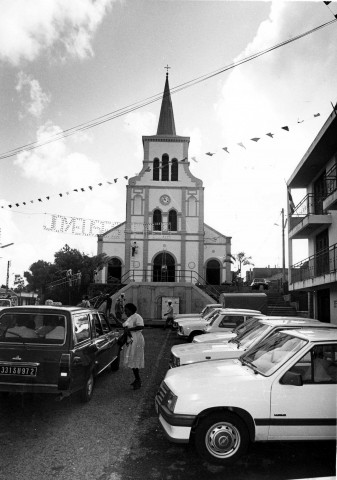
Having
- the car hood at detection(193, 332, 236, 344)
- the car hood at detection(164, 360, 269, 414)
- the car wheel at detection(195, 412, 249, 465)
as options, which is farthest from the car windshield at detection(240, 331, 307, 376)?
the car hood at detection(193, 332, 236, 344)

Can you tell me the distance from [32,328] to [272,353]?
363 cm

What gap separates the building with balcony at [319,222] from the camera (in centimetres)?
Result: 1688

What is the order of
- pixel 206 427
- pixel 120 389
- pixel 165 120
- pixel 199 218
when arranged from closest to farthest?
pixel 206 427 < pixel 120 389 < pixel 199 218 < pixel 165 120

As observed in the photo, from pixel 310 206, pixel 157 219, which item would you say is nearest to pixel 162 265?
pixel 157 219

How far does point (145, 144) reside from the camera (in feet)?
123

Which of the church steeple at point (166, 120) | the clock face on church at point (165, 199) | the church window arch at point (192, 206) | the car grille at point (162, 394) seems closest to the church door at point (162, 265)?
the church window arch at point (192, 206)

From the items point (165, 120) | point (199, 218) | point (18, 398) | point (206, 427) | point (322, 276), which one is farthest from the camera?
point (165, 120)

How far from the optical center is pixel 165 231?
35656mm

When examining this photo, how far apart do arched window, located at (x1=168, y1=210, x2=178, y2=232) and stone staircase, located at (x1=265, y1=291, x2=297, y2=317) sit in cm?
1128

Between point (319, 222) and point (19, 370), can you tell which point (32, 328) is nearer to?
point (19, 370)

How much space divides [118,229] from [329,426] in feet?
111

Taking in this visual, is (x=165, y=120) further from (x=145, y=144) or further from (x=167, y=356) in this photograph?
(x=167, y=356)

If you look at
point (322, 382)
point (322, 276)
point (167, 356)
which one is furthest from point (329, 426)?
point (322, 276)

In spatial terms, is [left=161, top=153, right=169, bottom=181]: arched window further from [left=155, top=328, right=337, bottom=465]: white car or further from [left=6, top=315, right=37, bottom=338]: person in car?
[left=155, top=328, right=337, bottom=465]: white car
